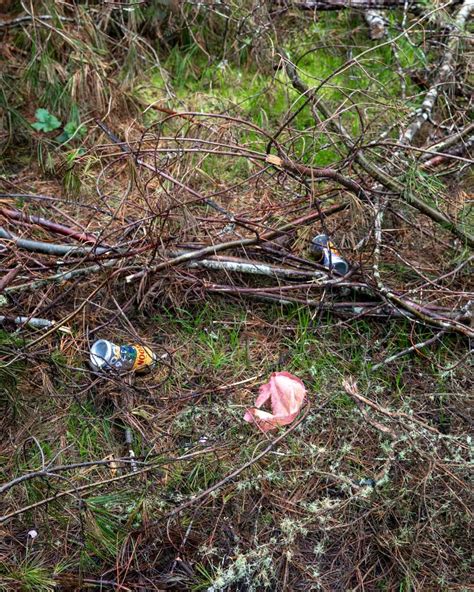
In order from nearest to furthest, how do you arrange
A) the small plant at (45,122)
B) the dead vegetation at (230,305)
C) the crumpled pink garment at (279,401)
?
the dead vegetation at (230,305), the crumpled pink garment at (279,401), the small plant at (45,122)

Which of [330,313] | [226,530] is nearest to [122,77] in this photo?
[330,313]

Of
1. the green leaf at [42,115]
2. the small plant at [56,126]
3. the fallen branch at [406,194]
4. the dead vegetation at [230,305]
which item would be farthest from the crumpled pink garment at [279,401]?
the green leaf at [42,115]

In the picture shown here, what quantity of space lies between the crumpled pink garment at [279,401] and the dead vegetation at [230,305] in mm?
43

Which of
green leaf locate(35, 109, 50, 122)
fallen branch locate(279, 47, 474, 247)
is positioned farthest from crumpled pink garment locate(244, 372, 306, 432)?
green leaf locate(35, 109, 50, 122)

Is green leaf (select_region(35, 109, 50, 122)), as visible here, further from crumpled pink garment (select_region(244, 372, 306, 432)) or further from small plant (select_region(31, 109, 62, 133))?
crumpled pink garment (select_region(244, 372, 306, 432))

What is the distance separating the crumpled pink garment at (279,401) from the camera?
6.68ft

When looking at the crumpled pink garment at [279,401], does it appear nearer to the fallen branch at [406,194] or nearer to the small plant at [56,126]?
the fallen branch at [406,194]

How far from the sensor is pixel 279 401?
6.91 ft

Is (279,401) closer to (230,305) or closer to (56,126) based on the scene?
(230,305)

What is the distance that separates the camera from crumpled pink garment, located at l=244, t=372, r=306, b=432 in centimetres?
204

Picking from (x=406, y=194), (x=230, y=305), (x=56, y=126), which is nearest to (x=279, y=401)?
(x=230, y=305)

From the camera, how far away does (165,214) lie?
220 cm

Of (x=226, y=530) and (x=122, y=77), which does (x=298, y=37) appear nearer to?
(x=122, y=77)

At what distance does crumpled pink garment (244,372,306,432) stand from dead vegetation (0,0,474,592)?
1.7 inches
